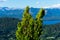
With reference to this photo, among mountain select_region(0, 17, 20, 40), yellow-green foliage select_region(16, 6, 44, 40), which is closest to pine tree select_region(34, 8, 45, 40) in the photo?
yellow-green foliage select_region(16, 6, 44, 40)

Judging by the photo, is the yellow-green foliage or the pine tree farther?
the pine tree

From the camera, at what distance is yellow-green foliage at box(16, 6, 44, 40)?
46.5 feet

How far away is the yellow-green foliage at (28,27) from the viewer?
1417 centimetres

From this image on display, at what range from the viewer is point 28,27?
14203 millimetres

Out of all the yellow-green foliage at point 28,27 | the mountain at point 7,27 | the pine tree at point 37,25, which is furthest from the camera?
the mountain at point 7,27

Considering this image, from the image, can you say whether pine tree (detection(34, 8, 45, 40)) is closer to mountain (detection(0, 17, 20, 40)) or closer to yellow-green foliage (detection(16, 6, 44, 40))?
yellow-green foliage (detection(16, 6, 44, 40))

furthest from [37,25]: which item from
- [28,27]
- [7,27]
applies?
[7,27]

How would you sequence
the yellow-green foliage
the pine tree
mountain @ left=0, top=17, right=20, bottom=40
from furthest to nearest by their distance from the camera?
mountain @ left=0, top=17, right=20, bottom=40 → the pine tree → the yellow-green foliage

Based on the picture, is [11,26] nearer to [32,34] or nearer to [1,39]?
[1,39]

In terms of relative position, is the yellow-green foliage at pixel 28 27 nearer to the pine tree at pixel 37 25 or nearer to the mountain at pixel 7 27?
the pine tree at pixel 37 25

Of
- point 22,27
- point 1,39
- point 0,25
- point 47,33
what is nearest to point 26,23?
point 22,27

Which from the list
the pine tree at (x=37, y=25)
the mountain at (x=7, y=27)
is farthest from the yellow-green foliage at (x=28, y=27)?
the mountain at (x=7, y=27)

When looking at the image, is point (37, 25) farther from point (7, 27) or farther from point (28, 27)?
point (7, 27)

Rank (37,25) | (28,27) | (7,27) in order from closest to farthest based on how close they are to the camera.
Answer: (28,27), (37,25), (7,27)
